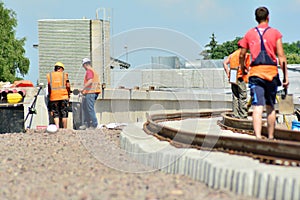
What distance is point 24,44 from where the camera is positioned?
69.0m

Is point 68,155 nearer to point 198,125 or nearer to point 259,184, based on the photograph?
point 259,184

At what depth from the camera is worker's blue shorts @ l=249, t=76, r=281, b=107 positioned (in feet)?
24.2

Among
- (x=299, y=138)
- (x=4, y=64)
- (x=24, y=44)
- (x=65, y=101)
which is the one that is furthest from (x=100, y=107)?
(x=24, y=44)

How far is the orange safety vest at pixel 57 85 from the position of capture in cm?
1320

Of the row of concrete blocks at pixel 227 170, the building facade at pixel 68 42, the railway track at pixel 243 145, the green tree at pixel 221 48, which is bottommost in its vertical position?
the row of concrete blocks at pixel 227 170

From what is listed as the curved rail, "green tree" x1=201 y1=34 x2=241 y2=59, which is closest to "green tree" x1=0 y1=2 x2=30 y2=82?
the curved rail

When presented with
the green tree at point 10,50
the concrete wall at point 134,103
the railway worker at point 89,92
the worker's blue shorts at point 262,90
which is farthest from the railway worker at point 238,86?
the green tree at point 10,50

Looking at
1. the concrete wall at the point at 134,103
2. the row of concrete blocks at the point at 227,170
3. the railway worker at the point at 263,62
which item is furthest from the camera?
the concrete wall at the point at 134,103

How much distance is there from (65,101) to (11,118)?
4.91 feet

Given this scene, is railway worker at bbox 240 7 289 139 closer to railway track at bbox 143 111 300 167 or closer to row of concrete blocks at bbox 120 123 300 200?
railway track at bbox 143 111 300 167

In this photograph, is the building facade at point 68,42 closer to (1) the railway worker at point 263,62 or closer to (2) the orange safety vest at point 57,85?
(2) the orange safety vest at point 57,85

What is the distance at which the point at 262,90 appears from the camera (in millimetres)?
7406

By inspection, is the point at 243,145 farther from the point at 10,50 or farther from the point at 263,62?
the point at 10,50

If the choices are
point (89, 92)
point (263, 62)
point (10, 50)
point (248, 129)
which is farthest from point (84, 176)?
point (10, 50)
